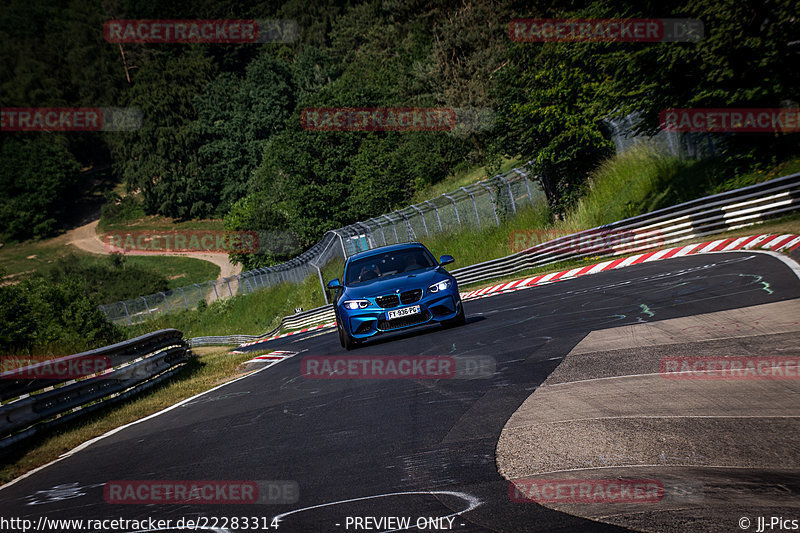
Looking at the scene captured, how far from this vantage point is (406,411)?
638 centimetres

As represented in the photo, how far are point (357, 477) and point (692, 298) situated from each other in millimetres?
6799

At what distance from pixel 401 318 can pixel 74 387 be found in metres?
5.10

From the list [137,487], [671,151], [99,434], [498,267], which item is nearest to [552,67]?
[671,151]

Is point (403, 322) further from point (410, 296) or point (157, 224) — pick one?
point (157, 224)

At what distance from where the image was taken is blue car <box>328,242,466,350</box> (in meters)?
11.2

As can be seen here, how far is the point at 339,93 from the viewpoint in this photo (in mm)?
63219

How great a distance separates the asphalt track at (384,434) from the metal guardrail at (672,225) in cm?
424

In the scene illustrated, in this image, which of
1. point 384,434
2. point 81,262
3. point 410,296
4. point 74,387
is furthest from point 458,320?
point 81,262

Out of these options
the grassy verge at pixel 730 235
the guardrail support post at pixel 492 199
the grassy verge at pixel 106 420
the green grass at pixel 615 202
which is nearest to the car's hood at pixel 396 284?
the grassy verge at pixel 106 420

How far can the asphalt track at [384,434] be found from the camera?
390 cm

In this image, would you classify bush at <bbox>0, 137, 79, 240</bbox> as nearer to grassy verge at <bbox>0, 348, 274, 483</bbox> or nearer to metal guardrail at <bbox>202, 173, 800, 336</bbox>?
metal guardrail at <bbox>202, 173, 800, 336</bbox>

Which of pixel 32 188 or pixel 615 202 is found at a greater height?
pixel 32 188

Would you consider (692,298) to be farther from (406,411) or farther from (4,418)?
(4,418)

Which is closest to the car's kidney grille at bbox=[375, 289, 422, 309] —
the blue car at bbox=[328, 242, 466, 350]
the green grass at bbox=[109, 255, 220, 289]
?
the blue car at bbox=[328, 242, 466, 350]
